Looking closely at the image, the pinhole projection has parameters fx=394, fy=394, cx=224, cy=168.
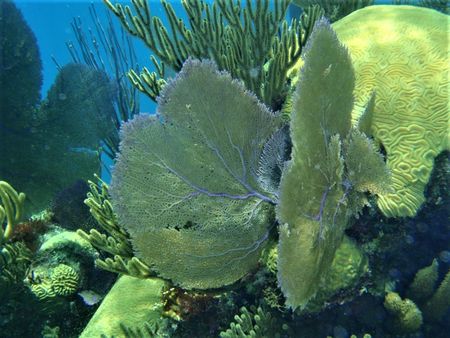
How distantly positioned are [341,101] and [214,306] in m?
1.91

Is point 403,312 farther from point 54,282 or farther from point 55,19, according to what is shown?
point 55,19

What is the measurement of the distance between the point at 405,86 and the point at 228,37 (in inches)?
62.9

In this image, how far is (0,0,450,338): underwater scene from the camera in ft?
8.09

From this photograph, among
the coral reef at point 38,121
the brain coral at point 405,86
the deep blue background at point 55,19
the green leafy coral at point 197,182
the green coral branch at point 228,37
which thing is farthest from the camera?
the deep blue background at point 55,19

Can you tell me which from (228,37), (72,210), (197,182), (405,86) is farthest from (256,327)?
(72,210)

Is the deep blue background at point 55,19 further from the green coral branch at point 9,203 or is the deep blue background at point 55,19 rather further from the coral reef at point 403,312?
the coral reef at point 403,312

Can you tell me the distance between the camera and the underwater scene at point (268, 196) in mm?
2465

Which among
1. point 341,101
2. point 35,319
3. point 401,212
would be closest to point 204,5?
point 341,101

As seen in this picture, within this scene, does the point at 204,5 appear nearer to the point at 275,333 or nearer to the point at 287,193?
the point at 287,193

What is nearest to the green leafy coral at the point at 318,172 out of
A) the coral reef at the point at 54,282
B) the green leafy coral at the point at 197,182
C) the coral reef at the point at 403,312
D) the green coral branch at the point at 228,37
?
the green leafy coral at the point at 197,182

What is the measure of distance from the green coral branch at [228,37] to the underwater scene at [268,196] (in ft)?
0.05

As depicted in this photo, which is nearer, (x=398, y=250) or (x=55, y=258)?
(x=398, y=250)

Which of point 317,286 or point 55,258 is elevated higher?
point 317,286

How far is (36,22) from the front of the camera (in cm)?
6438
